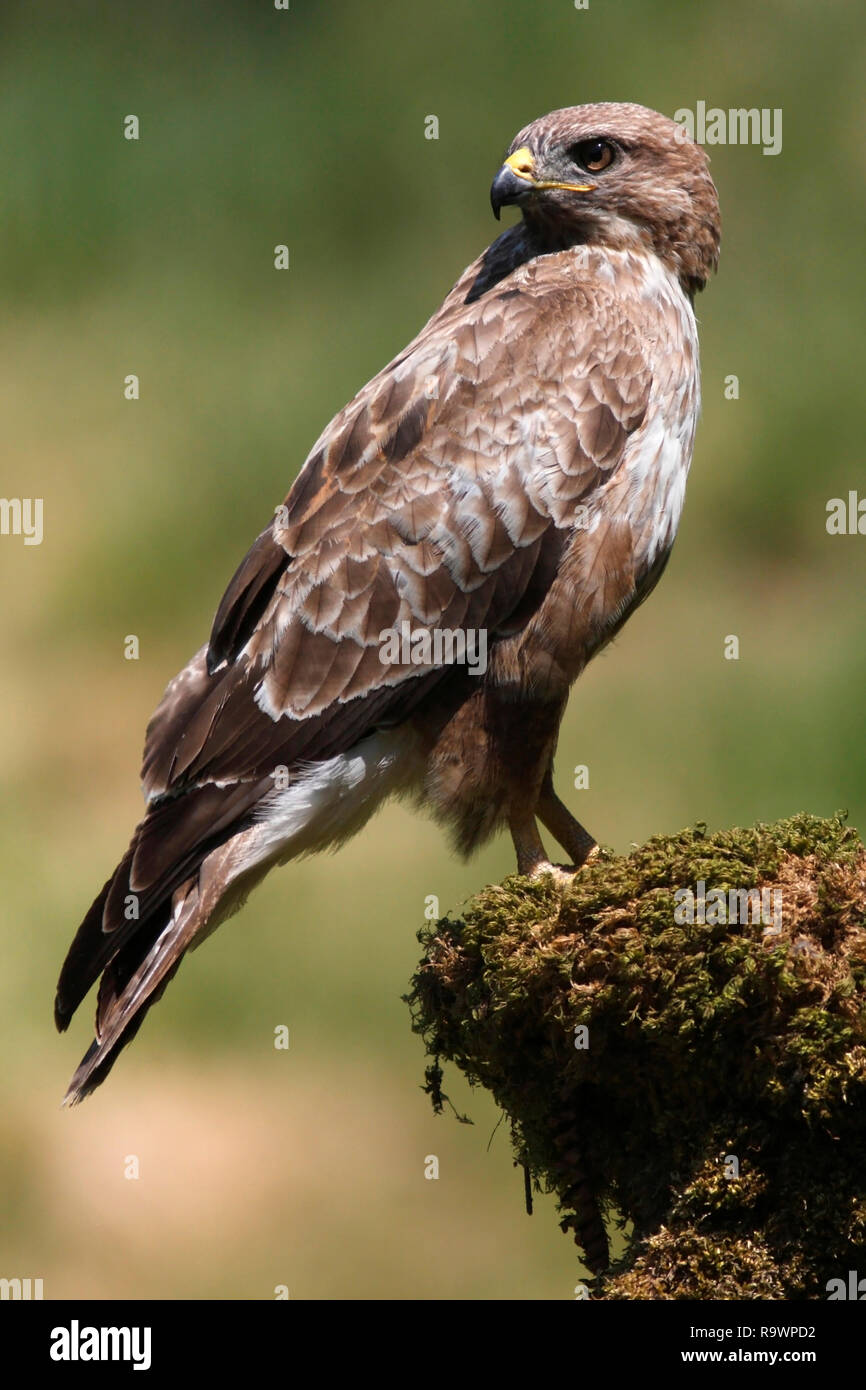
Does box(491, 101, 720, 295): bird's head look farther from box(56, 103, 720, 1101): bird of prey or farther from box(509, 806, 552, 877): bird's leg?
box(509, 806, 552, 877): bird's leg

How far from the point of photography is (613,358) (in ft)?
14.4

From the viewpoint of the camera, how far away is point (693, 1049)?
3375mm

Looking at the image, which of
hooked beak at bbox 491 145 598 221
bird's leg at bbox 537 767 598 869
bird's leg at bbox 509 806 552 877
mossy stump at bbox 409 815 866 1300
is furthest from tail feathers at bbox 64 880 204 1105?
hooked beak at bbox 491 145 598 221

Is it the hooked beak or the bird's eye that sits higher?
the bird's eye

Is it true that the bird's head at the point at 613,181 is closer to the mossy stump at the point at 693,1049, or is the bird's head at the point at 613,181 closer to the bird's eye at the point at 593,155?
the bird's eye at the point at 593,155

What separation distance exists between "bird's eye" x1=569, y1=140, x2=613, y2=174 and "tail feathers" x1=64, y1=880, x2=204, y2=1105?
2078mm

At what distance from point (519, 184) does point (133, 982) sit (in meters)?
2.20

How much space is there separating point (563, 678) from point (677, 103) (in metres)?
8.18

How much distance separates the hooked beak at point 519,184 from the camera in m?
4.49

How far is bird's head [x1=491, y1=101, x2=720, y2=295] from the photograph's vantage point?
179 inches

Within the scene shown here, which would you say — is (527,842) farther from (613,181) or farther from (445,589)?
(613,181)

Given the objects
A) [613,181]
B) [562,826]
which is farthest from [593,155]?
[562,826]

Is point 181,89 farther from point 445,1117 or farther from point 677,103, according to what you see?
point 445,1117
